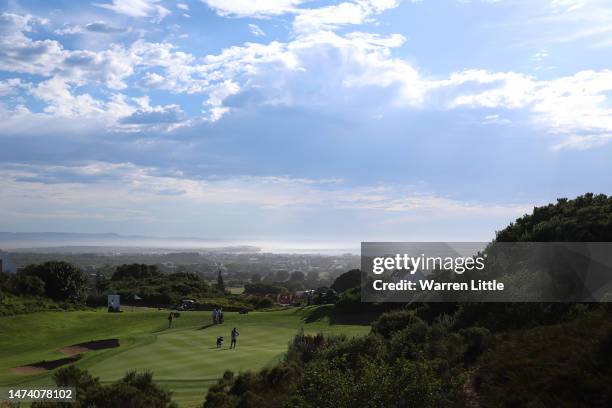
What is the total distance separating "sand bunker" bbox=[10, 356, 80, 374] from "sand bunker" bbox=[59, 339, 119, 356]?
3.96m

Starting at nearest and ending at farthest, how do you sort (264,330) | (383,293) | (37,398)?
(37,398)
(264,330)
(383,293)

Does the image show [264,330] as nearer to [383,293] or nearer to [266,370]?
[383,293]

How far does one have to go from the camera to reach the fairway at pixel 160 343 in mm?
23516

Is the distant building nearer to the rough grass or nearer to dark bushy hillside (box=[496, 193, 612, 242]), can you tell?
dark bushy hillside (box=[496, 193, 612, 242])

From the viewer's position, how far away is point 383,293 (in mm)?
46906

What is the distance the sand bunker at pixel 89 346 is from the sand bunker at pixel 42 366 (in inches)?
156

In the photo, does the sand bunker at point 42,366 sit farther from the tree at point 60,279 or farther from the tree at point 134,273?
the tree at point 134,273

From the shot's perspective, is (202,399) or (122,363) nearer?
(202,399)

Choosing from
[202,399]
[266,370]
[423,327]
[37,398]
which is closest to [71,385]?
[37,398]

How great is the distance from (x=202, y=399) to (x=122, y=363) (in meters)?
7.67

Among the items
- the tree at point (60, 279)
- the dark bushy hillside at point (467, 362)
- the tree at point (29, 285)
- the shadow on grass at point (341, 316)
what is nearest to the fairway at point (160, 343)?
the shadow on grass at point (341, 316)

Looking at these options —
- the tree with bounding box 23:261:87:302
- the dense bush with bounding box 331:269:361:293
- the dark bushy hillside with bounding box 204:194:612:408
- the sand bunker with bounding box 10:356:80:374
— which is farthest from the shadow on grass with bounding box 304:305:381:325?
the dense bush with bounding box 331:269:361:293

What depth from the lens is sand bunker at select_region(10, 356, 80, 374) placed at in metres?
28.1

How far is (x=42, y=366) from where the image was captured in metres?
29.2
